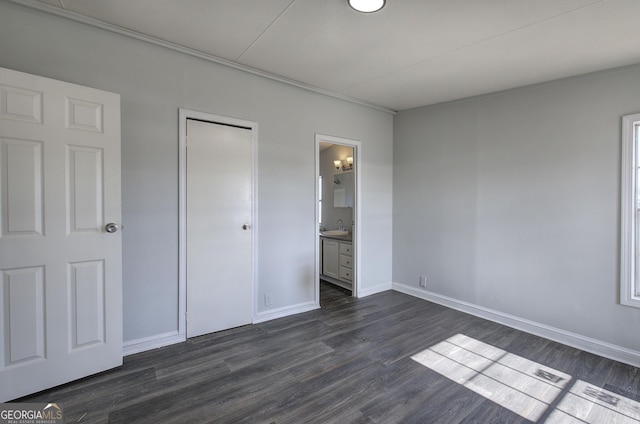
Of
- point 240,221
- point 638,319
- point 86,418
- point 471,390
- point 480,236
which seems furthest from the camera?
point 480,236

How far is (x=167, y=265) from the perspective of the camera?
2.70 m

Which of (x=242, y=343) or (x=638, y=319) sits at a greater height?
(x=638, y=319)

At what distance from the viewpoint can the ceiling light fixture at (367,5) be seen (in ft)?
6.38

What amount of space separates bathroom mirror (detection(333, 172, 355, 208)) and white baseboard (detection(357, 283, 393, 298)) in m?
1.45

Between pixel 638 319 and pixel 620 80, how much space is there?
7.09 feet

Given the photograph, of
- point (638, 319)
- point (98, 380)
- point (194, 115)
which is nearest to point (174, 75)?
point (194, 115)

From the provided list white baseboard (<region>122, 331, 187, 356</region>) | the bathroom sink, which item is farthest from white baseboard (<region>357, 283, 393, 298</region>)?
white baseboard (<region>122, 331, 187, 356</region>)

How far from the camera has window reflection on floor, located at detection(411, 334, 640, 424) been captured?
6.36 feet

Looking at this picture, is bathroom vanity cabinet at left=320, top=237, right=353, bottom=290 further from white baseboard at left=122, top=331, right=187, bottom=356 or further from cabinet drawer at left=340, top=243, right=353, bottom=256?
white baseboard at left=122, top=331, right=187, bottom=356

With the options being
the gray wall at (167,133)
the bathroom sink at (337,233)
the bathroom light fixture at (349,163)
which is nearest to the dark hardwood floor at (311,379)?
the gray wall at (167,133)

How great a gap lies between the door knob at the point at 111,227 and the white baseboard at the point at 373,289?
3.05 m

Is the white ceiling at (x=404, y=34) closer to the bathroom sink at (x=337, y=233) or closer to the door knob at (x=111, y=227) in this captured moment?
the door knob at (x=111, y=227)

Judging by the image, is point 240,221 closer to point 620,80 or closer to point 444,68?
point 444,68

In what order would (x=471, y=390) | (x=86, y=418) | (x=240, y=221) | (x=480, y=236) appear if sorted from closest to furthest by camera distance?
(x=86, y=418), (x=471, y=390), (x=240, y=221), (x=480, y=236)
